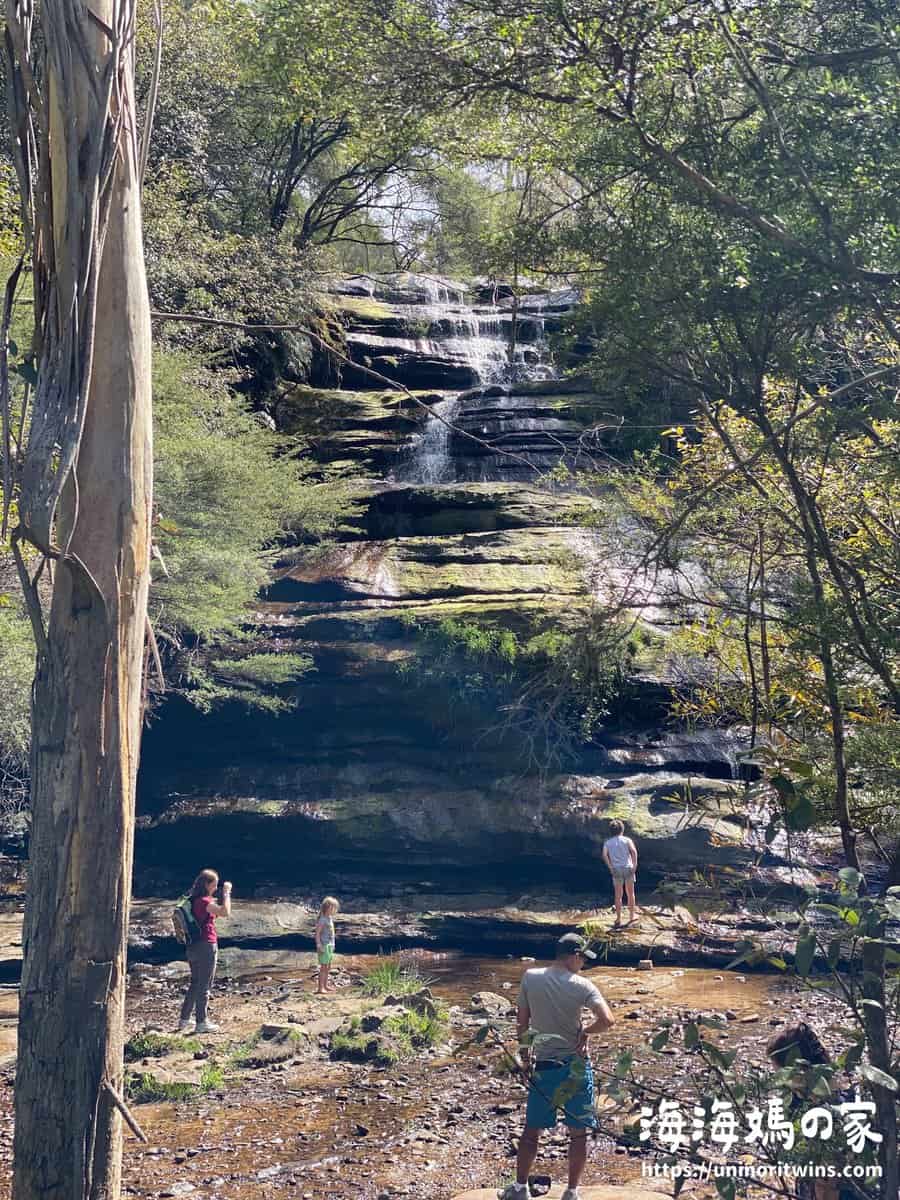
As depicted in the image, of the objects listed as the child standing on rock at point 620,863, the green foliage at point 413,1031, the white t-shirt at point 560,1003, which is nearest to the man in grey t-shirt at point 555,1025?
the white t-shirt at point 560,1003

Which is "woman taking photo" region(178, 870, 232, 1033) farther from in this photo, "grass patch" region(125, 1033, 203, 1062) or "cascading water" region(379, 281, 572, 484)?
"cascading water" region(379, 281, 572, 484)

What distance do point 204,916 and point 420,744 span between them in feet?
23.0

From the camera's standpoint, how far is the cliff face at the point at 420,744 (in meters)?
15.4

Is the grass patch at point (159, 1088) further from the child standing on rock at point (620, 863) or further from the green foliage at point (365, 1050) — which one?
the child standing on rock at point (620, 863)

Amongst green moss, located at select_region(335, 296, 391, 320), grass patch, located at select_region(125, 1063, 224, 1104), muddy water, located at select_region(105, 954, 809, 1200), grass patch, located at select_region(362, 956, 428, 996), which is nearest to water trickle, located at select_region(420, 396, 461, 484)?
green moss, located at select_region(335, 296, 391, 320)

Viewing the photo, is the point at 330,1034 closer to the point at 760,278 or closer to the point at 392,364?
the point at 760,278

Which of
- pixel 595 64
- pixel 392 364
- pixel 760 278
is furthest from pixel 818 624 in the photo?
pixel 392 364

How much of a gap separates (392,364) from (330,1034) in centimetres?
1714

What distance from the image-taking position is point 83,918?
3.48 metres

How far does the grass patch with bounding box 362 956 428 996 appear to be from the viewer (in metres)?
11.2

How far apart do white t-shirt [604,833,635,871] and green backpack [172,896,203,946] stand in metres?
5.45

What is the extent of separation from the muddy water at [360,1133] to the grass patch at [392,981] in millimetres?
955

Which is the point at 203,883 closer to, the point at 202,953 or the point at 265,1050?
the point at 202,953

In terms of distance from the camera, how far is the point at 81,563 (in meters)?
3.47
